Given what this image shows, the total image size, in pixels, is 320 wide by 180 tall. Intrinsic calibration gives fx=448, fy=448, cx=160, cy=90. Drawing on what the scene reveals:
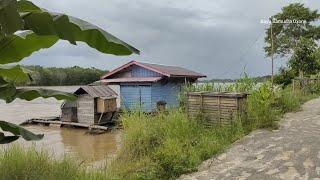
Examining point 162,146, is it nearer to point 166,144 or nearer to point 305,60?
point 166,144

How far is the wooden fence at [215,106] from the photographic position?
389 inches

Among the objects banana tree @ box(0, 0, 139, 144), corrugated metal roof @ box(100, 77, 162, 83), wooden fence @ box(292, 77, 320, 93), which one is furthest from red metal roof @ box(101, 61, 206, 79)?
banana tree @ box(0, 0, 139, 144)

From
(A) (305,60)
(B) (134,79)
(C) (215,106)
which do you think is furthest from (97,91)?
(C) (215,106)

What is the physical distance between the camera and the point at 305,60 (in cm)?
2569

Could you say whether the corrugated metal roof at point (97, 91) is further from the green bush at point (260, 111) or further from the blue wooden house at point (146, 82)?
the green bush at point (260, 111)

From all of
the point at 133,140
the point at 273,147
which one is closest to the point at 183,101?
the point at 133,140

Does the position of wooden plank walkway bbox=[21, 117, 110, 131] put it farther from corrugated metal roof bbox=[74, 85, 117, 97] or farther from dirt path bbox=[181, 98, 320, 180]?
dirt path bbox=[181, 98, 320, 180]

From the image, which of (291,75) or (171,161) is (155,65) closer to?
(291,75)

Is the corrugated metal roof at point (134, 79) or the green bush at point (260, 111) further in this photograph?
the corrugated metal roof at point (134, 79)

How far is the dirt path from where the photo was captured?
6.76 m

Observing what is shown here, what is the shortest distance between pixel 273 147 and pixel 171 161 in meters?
2.03

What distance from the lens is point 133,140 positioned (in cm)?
905

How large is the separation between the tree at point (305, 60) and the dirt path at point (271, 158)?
644 inches

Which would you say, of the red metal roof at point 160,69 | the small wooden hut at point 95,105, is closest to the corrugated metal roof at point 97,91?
the small wooden hut at point 95,105
